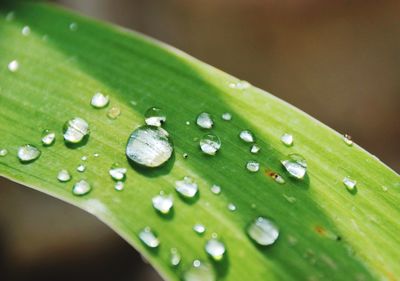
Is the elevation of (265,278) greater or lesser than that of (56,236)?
lesser

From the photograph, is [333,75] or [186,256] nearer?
[186,256]

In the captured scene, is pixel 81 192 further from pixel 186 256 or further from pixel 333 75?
pixel 333 75

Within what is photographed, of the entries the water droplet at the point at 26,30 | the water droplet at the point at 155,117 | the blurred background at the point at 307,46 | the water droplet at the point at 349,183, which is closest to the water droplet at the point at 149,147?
the water droplet at the point at 155,117

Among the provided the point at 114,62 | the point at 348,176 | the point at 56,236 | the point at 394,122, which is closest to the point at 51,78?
the point at 114,62

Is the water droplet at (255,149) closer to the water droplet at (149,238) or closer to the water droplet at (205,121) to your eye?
the water droplet at (205,121)

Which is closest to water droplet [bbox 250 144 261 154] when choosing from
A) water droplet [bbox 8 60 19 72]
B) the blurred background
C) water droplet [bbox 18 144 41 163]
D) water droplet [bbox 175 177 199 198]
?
water droplet [bbox 175 177 199 198]

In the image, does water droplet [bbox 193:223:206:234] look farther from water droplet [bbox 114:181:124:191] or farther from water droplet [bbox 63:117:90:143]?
water droplet [bbox 63:117:90:143]

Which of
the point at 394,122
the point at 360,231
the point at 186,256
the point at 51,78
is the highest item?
the point at 394,122

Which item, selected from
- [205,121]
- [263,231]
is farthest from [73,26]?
[263,231]
